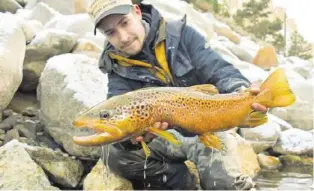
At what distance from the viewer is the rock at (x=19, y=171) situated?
176 inches

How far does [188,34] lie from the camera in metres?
4.08

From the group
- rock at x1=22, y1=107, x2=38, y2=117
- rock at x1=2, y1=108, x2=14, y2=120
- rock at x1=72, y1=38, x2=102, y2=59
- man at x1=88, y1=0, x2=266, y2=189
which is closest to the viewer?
man at x1=88, y1=0, x2=266, y2=189

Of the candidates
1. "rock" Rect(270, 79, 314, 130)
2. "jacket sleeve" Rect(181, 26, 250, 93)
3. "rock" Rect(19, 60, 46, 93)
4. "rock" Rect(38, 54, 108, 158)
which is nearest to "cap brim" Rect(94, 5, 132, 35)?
"jacket sleeve" Rect(181, 26, 250, 93)

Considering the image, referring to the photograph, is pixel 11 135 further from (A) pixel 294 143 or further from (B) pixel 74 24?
(B) pixel 74 24

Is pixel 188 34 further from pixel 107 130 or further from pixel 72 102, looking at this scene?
pixel 72 102

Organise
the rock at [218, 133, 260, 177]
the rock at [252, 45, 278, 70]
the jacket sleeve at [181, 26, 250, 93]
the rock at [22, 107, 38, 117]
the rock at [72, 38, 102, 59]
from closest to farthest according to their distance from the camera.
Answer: the jacket sleeve at [181, 26, 250, 93], the rock at [218, 133, 260, 177], the rock at [22, 107, 38, 117], the rock at [72, 38, 102, 59], the rock at [252, 45, 278, 70]

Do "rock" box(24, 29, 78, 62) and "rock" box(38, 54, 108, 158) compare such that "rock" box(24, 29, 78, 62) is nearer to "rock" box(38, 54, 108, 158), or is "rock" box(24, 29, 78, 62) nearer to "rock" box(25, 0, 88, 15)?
"rock" box(38, 54, 108, 158)

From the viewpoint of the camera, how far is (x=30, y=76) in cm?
708

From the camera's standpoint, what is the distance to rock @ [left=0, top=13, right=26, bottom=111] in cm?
588

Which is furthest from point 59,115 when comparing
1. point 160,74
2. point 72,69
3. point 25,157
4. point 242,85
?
point 242,85

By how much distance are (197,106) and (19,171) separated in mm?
2205

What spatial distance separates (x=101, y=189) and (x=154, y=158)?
58 cm

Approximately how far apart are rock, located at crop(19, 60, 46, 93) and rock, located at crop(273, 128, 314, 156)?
357cm

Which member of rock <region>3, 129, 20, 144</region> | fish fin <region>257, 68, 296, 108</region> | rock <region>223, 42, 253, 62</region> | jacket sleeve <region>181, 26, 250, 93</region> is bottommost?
rock <region>223, 42, 253, 62</region>
